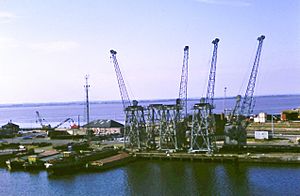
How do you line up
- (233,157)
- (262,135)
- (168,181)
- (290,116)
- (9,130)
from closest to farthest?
(168,181) → (233,157) → (262,135) → (290,116) → (9,130)

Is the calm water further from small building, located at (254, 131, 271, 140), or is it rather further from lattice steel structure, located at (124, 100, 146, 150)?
small building, located at (254, 131, 271, 140)

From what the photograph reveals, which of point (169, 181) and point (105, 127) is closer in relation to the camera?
point (169, 181)

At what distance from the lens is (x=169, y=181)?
167 ft

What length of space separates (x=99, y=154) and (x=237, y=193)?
95.1 feet

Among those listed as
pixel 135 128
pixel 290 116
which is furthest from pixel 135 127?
pixel 290 116

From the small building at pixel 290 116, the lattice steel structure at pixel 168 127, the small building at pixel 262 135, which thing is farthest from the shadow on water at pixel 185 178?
the small building at pixel 290 116

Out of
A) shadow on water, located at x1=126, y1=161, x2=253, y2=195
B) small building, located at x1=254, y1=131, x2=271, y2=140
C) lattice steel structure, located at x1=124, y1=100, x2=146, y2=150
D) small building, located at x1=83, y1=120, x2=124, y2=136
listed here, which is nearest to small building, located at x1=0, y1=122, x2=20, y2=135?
small building, located at x1=83, y1=120, x2=124, y2=136

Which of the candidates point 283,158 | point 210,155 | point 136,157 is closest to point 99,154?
point 136,157

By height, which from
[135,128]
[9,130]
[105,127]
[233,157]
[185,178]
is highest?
[135,128]

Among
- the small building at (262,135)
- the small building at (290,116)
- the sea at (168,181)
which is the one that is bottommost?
the sea at (168,181)

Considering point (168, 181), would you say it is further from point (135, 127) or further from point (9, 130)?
point (9, 130)

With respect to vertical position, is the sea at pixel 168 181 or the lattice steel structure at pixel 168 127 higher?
the lattice steel structure at pixel 168 127

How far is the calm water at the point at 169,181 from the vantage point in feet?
151

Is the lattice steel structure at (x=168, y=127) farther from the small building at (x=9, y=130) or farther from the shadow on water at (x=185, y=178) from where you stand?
the small building at (x=9, y=130)
